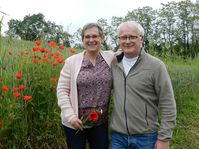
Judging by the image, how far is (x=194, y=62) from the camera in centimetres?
1232

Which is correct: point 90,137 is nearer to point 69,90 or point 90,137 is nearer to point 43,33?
point 69,90

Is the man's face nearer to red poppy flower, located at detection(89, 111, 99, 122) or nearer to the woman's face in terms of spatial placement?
the woman's face

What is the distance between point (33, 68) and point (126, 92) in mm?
1657

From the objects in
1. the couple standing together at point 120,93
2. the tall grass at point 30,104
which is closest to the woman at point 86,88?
the couple standing together at point 120,93

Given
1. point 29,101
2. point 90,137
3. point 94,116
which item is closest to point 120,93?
point 94,116

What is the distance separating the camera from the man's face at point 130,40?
310 centimetres

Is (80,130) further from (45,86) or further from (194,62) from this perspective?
(194,62)

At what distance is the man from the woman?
0.15m

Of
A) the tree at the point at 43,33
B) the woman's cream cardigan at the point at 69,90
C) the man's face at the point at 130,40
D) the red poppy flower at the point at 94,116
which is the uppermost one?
the tree at the point at 43,33

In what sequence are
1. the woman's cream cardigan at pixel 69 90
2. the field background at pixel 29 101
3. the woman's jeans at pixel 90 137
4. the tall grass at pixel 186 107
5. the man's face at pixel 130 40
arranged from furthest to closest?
the tall grass at pixel 186 107 < the field background at pixel 29 101 < the woman's jeans at pixel 90 137 < the woman's cream cardigan at pixel 69 90 < the man's face at pixel 130 40

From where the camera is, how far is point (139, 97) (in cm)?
314

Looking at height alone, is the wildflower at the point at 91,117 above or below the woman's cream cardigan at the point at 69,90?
below

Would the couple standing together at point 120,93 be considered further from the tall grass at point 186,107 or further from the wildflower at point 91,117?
the tall grass at point 186,107

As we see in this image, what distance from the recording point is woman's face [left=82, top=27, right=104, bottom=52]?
3281 millimetres
